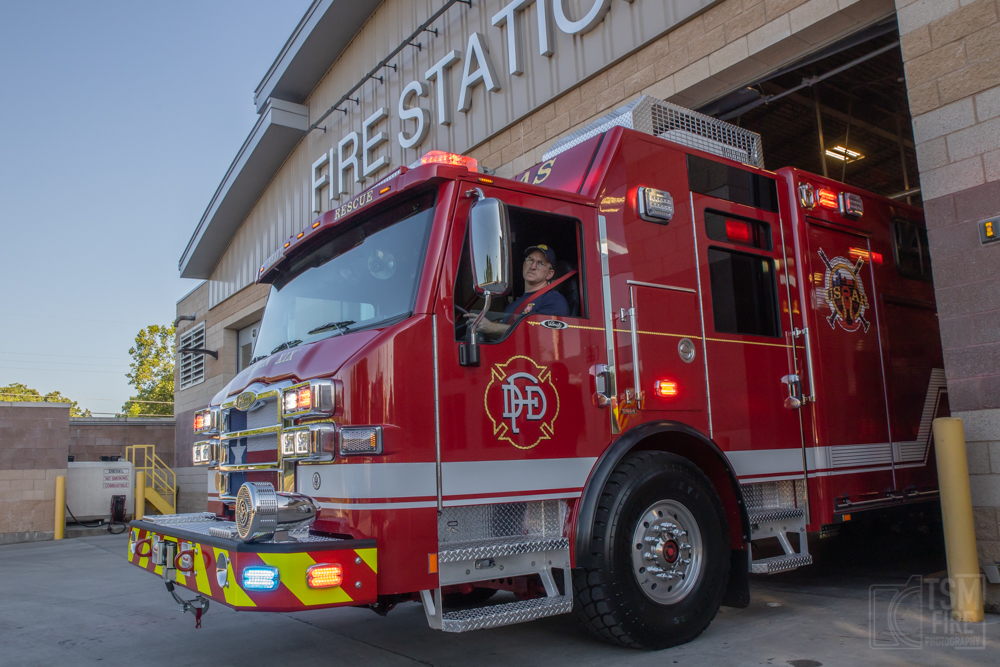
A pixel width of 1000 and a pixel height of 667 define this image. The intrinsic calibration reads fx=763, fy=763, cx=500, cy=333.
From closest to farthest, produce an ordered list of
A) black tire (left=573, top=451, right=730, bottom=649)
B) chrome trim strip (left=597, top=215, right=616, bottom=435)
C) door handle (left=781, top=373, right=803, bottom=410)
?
black tire (left=573, top=451, right=730, bottom=649) → chrome trim strip (left=597, top=215, right=616, bottom=435) → door handle (left=781, top=373, right=803, bottom=410)

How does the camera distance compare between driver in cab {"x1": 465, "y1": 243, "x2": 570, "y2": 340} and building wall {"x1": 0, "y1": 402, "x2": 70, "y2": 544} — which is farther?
building wall {"x1": 0, "y1": 402, "x2": 70, "y2": 544}

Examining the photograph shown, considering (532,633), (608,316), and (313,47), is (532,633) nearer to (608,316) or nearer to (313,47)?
(608,316)

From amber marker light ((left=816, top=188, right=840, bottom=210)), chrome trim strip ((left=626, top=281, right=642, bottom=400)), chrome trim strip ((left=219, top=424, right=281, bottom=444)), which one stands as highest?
amber marker light ((left=816, top=188, right=840, bottom=210))

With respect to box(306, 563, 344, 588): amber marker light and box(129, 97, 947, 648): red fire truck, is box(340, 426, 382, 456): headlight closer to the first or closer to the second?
box(129, 97, 947, 648): red fire truck

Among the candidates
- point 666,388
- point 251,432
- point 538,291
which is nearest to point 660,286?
point 666,388

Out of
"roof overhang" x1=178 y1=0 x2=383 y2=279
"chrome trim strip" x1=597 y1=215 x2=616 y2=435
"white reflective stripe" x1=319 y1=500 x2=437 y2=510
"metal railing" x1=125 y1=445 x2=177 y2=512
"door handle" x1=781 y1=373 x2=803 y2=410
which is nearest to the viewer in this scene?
"white reflective stripe" x1=319 y1=500 x2=437 y2=510

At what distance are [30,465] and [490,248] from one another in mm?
15861

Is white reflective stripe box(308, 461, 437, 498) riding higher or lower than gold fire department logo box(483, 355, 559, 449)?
lower

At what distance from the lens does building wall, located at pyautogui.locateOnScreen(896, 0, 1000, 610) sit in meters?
5.05

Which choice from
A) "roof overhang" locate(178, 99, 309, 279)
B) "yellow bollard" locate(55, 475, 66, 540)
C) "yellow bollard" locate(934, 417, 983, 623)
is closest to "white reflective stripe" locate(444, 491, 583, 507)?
"yellow bollard" locate(934, 417, 983, 623)

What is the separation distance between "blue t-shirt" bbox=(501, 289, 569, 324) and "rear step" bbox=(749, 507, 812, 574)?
6.52 feet

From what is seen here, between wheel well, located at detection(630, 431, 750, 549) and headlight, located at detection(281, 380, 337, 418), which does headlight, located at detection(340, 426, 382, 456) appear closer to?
headlight, located at detection(281, 380, 337, 418)

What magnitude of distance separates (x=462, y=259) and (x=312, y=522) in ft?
4.96

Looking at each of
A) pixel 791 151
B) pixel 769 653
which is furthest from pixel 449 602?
pixel 791 151
